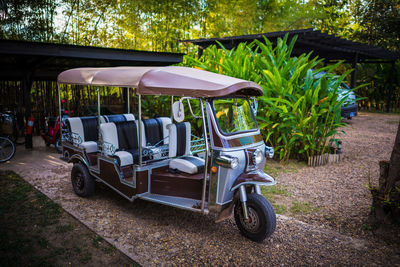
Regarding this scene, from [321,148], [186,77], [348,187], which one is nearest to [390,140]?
[321,148]

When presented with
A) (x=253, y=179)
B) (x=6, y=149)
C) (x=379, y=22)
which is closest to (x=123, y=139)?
(x=253, y=179)

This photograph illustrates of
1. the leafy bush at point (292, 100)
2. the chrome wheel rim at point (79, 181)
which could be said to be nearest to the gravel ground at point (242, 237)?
the chrome wheel rim at point (79, 181)

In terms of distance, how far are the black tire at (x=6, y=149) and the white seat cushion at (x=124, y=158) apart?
364 cm

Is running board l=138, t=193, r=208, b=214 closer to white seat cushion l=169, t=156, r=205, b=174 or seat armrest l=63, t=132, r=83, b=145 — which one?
white seat cushion l=169, t=156, r=205, b=174

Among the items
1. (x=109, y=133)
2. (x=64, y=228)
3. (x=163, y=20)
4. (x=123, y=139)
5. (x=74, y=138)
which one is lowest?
(x=64, y=228)

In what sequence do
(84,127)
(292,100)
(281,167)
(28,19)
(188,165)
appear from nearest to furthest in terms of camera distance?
(188,165) → (84,127) → (292,100) → (281,167) → (28,19)

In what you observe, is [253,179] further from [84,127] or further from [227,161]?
[84,127]

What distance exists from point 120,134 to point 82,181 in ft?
3.02

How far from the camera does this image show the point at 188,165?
3.55m

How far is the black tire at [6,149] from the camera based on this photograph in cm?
615

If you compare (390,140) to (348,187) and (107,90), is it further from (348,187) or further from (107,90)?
(107,90)

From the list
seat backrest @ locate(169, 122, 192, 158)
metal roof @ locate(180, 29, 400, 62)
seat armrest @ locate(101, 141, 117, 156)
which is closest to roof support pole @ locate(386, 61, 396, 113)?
metal roof @ locate(180, 29, 400, 62)

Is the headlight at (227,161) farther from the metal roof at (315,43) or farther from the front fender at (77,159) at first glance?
→ the metal roof at (315,43)

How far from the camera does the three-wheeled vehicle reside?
3082mm
